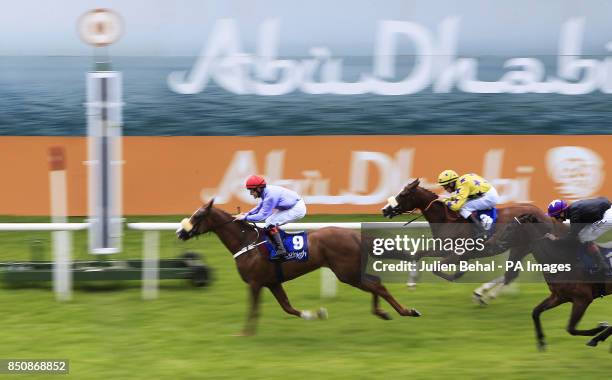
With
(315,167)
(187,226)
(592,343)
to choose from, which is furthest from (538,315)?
(315,167)

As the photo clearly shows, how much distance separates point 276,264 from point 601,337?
10.3ft

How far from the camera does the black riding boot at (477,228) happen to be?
37.0ft

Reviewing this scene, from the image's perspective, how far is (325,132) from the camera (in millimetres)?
16297

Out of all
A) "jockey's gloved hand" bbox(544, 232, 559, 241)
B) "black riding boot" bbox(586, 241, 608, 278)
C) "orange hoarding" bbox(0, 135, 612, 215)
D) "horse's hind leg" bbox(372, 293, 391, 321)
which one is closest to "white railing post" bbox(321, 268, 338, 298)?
"horse's hind leg" bbox(372, 293, 391, 321)

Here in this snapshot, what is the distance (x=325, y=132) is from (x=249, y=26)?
6.96ft

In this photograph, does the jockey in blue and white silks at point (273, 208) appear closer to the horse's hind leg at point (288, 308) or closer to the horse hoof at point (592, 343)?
the horse's hind leg at point (288, 308)

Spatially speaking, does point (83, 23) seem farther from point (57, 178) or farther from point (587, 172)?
point (587, 172)

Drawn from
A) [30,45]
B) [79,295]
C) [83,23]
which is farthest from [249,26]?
[79,295]

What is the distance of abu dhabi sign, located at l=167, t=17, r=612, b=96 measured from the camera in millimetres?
16594

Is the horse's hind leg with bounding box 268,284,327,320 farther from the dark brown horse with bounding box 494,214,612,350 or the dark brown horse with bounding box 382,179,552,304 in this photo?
the dark brown horse with bounding box 494,214,612,350

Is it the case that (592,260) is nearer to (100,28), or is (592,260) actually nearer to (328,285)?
(328,285)

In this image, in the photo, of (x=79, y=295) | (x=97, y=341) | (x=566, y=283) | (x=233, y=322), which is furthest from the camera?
(x=79, y=295)

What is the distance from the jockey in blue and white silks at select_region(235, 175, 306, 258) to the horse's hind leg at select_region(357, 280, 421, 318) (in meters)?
0.87

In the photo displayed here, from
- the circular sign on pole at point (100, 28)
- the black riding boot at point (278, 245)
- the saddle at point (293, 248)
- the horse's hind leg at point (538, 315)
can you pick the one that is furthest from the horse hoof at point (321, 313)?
the circular sign on pole at point (100, 28)
